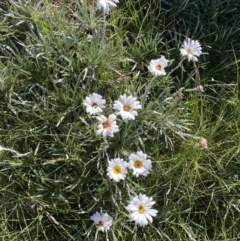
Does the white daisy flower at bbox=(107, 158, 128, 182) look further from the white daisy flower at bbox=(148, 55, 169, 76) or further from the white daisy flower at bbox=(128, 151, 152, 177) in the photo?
the white daisy flower at bbox=(148, 55, 169, 76)

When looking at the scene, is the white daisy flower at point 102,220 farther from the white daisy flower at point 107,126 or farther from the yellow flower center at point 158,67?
the yellow flower center at point 158,67

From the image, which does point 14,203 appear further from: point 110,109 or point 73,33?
point 73,33

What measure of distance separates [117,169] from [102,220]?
18cm

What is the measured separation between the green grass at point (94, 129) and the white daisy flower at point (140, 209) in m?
0.12

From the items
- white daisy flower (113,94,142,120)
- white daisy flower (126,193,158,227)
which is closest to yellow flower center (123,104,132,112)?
white daisy flower (113,94,142,120)

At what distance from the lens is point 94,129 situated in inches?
70.1

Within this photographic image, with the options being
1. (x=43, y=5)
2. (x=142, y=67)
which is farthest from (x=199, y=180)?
(x=43, y=5)

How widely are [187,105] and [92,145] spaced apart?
0.39 m

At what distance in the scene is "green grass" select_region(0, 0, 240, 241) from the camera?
5.95 ft

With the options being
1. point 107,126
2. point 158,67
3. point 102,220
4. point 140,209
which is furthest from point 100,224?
point 158,67

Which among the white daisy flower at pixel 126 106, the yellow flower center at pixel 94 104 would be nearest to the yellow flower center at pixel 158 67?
the white daisy flower at pixel 126 106

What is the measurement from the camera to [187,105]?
6.36 ft

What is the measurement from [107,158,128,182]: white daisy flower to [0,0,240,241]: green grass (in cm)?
14

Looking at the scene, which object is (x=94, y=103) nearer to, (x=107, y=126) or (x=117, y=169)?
(x=107, y=126)
